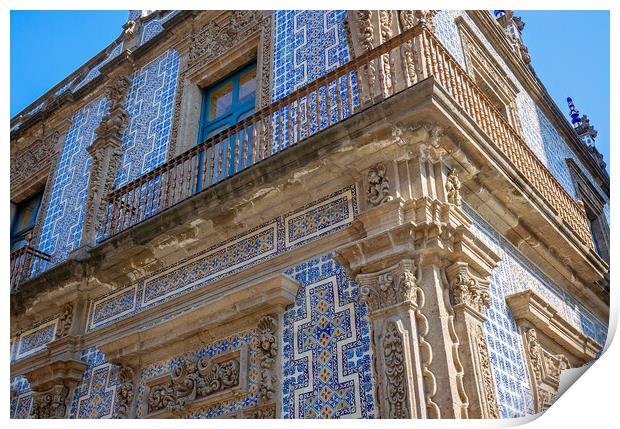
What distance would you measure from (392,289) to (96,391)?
317 centimetres

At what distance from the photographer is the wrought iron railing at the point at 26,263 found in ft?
24.9

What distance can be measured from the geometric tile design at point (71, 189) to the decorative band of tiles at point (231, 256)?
1706 millimetres

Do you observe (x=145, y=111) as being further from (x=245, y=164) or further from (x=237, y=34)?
(x=245, y=164)

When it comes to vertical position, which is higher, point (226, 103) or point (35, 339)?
point (226, 103)

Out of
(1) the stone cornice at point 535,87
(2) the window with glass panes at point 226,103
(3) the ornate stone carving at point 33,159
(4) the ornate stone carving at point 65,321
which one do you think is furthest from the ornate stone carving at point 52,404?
(1) the stone cornice at point 535,87

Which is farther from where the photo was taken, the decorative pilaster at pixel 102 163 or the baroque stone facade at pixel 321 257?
the decorative pilaster at pixel 102 163

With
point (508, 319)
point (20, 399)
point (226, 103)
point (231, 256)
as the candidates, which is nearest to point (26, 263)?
point (20, 399)

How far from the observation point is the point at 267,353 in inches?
187

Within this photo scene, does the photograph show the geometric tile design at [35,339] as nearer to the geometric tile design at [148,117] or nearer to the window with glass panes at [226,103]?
the geometric tile design at [148,117]

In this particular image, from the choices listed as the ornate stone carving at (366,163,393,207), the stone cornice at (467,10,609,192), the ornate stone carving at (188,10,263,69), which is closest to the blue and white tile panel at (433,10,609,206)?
the stone cornice at (467,10,609,192)

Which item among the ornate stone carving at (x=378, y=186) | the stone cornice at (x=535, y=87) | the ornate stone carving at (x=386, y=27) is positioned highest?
the stone cornice at (x=535, y=87)

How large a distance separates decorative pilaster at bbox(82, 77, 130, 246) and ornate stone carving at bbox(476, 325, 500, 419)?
455 cm

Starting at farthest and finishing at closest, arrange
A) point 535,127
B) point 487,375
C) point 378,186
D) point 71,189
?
point 535,127, point 71,189, point 378,186, point 487,375

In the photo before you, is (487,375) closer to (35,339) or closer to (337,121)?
(337,121)
